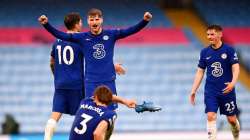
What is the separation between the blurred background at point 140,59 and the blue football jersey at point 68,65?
7551 millimetres

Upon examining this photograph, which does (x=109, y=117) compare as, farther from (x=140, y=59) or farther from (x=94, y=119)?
(x=140, y=59)

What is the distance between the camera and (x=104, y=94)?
373 inches

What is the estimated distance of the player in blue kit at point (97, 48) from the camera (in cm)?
1121

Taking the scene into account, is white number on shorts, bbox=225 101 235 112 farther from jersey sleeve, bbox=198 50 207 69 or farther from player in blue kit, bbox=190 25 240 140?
jersey sleeve, bbox=198 50 207 69

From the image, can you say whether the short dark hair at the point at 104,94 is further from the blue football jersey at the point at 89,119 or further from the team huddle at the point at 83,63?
the team huddle at the point at 83,63

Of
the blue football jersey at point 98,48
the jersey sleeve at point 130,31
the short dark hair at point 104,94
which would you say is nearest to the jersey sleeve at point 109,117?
the short dark hair at point 104,94

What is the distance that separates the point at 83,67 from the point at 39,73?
360 inches

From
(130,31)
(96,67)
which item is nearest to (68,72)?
(96,67)

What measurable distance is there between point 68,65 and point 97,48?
0.68m

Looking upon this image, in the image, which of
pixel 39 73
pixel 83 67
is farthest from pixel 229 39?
pixel 83 67

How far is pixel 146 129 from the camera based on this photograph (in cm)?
1989

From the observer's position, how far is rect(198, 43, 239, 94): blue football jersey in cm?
1205

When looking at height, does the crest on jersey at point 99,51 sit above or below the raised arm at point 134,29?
below

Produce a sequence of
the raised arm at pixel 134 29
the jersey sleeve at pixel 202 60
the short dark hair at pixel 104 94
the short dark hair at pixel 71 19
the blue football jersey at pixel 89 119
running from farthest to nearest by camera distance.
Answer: the jersey sleeve at pixel 202 60
the short dark hair at pixel 71 19
the raised arm at pixel 134 29
the blue football jersey at pixel 89 119
the short dark hair at pixel 104 94
